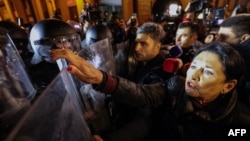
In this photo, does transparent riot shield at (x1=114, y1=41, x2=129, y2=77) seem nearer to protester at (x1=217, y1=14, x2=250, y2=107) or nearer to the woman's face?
the woman's face

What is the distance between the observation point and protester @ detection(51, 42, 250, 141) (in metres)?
0.78

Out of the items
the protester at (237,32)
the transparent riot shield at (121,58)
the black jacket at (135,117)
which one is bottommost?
the black jacket at (135,117)

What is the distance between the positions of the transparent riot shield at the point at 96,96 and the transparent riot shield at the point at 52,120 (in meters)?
0.22

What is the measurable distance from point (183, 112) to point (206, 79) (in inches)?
7.7

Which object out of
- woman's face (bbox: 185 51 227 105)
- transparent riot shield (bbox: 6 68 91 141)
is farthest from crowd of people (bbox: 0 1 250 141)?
transparent riot shield (bbox: 6 68 91 141)

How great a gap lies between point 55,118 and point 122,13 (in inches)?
246

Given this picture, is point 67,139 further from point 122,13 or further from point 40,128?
point 122,13

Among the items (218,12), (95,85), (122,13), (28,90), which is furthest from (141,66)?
(122,13)

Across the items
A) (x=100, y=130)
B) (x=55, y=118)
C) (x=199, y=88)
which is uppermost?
(x=55, y=118)

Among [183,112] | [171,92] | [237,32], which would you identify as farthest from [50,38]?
[237,32]

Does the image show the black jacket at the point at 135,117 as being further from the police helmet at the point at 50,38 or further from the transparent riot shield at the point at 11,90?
the police helmet at the point at 50,38

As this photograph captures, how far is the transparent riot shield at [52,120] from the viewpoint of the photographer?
0.33 meters

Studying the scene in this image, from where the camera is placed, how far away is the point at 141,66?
144 centimetres

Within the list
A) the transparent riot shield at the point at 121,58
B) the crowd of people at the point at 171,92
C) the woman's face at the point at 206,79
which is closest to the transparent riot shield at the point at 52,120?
the crowd of people at the point at 171,92
